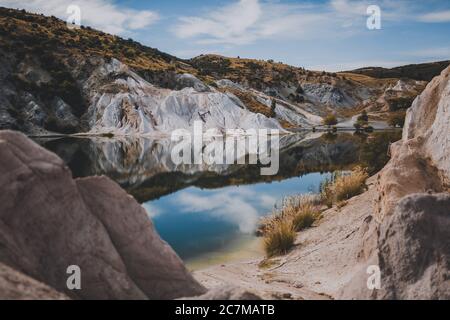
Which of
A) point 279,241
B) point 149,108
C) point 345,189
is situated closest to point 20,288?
point 279,241

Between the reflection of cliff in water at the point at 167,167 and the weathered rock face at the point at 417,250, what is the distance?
73.3 feet

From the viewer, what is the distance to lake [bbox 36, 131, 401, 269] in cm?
2084

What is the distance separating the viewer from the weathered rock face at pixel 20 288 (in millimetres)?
6719

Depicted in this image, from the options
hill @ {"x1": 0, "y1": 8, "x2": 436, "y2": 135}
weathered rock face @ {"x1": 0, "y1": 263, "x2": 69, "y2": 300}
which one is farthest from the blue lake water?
hill @ {"x1": 0, "y1": 8, "x2": 436, "y2": 135}

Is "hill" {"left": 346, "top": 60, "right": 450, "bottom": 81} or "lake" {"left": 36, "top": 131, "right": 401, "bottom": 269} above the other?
"hill" {"left": 346, "top": 60, "right": 450, "bottom": 81}

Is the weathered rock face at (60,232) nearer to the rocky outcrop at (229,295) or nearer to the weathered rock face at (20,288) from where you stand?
the weathered rock face at (20,288)

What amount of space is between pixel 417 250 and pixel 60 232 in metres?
6.04

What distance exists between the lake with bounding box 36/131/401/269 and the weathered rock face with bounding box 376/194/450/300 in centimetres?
911

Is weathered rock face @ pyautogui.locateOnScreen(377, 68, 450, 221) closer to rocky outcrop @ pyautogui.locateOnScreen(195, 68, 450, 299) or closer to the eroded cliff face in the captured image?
rocky outcrop @ pyautogui.locateOnScreen(195, 68, 450, 299)

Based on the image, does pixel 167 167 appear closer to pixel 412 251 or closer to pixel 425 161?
pixel 425 161

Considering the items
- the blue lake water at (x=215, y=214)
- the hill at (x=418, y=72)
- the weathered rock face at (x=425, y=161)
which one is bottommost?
the blue lake water at (x=215, y=214)

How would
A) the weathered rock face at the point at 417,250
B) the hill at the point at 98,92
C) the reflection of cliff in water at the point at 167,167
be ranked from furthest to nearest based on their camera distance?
the hill at the point at 98,92
the reflection of cliff in water at the point at 167,167
the weathered rock face at the point at 417,250

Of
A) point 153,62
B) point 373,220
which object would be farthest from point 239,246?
point 153,62

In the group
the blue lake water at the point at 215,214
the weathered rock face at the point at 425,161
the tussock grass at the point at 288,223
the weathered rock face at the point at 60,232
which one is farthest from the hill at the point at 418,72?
the weathered rock face at the point at 60,232
